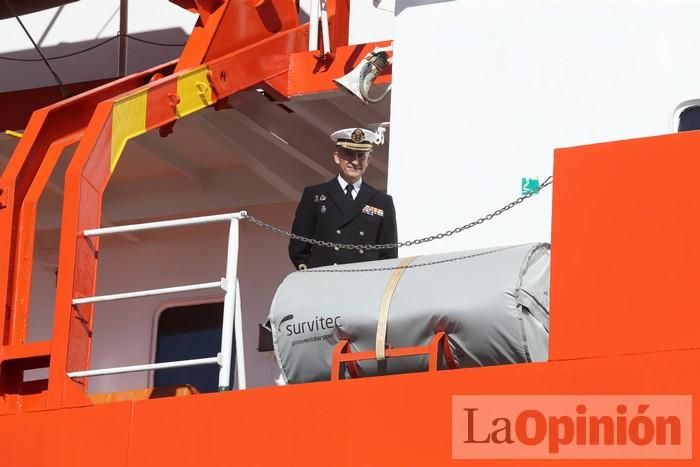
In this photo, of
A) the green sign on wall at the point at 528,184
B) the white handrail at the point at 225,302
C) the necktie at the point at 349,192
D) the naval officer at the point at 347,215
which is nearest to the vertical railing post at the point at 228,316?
the white handrail at the point at 225,302

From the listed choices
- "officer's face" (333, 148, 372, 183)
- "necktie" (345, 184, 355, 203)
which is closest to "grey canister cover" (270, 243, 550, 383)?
"necktie" (345, 184, 355, 203)

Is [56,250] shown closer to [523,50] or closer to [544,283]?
[523,50]

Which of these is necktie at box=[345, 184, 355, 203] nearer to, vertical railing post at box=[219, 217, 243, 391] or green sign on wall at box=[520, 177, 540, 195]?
green sign on wall at box=[520, 177, 540, 195]

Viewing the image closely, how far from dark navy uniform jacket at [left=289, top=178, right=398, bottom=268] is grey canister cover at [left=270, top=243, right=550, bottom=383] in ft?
2.72

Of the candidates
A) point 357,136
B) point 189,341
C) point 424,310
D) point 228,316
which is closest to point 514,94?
point 357,136

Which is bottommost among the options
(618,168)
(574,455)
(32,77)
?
(574,455)

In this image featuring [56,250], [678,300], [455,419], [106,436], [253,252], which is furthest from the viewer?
[56,250]

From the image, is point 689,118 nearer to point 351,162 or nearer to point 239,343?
point 351,162

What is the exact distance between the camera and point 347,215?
298 inches

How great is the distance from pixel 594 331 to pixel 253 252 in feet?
15.3

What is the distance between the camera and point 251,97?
9016 millimetres

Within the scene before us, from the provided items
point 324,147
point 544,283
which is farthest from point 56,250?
point 544,283

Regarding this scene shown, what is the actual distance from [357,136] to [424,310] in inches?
72.6

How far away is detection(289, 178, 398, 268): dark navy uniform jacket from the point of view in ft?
24.5
